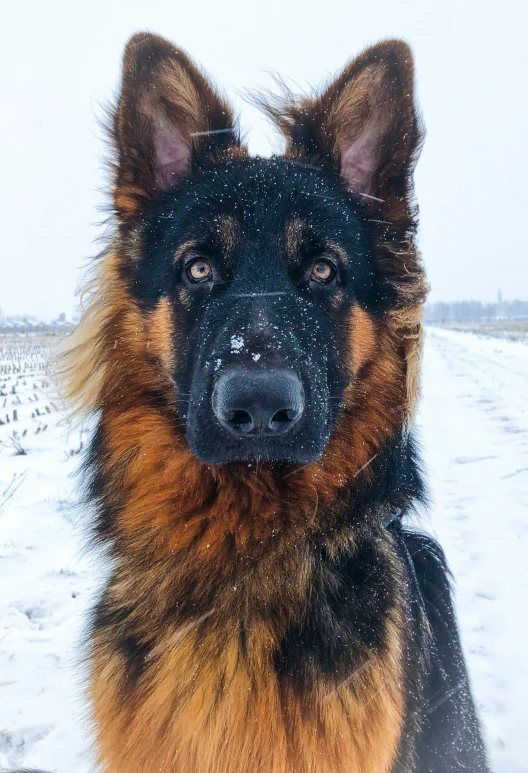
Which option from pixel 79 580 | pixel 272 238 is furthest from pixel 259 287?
pixel 79 580

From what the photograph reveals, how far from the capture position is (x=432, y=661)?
266 cm

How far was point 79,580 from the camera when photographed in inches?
175

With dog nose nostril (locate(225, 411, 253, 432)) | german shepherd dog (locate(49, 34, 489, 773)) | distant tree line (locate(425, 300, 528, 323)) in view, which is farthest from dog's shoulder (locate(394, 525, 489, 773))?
distant tree line (locate(425, 300, 528, 323))

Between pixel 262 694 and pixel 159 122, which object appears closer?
pixel 262 694

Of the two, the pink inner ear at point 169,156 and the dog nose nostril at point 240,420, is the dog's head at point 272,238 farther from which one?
the dog nose nostril at point 240,420

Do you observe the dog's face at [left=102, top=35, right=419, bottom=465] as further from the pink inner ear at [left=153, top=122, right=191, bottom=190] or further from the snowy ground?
the snowy ground

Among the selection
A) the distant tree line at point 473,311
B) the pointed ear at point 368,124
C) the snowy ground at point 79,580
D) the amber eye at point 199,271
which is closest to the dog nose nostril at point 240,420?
the amber eye at point 199,271

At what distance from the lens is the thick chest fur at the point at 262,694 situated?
1988mm

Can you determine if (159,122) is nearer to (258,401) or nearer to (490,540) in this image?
(258,401)

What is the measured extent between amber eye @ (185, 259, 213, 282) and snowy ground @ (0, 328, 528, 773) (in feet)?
3.94

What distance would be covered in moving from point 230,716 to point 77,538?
363 centimetres

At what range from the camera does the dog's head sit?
2672 mm

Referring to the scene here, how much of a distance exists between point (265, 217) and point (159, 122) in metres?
0.90

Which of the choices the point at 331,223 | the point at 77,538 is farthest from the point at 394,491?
the point at 77,538
